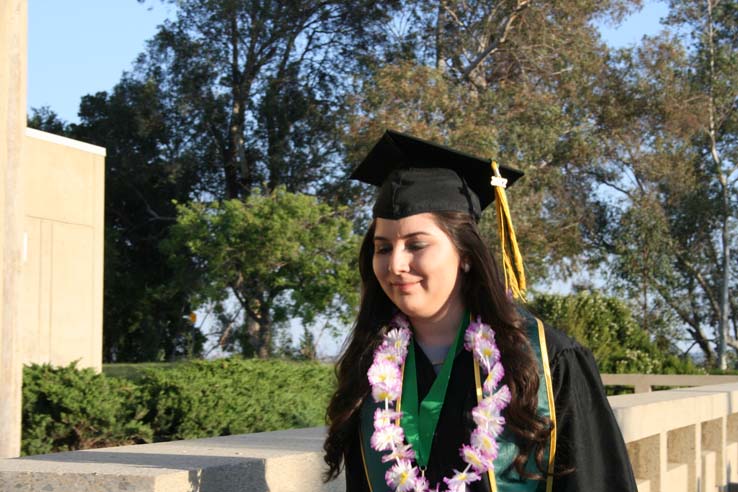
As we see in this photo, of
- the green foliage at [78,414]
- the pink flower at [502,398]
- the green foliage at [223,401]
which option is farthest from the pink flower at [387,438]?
the green foliage at [223,401]

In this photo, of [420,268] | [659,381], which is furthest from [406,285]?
[659,381]

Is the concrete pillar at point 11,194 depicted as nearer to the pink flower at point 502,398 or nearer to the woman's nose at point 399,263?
the woman's nose at point 399,263

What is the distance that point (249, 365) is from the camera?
32.3 ft

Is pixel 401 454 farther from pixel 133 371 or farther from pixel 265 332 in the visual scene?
pixel 265 332

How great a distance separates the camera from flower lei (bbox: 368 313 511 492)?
2199 millimetres

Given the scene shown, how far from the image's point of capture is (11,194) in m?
6.82

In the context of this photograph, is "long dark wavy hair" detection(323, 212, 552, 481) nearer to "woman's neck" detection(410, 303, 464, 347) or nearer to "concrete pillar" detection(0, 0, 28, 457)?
"woman's neck" detection(410, 303, 464, 347)

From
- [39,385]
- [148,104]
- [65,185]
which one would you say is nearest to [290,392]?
[39,385]

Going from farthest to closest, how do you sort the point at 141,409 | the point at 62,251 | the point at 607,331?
the point at 607,331 → the point at 62,251 → the point at 141,409

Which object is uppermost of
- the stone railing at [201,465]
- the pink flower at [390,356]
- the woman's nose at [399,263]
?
the woman's nose at [399,263]

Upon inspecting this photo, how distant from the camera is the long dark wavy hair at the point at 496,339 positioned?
2217 mm

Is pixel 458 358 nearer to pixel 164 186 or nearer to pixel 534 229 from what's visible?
Answer: pixel 534 229

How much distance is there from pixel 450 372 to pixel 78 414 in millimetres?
6293

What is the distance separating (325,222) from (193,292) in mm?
5559
